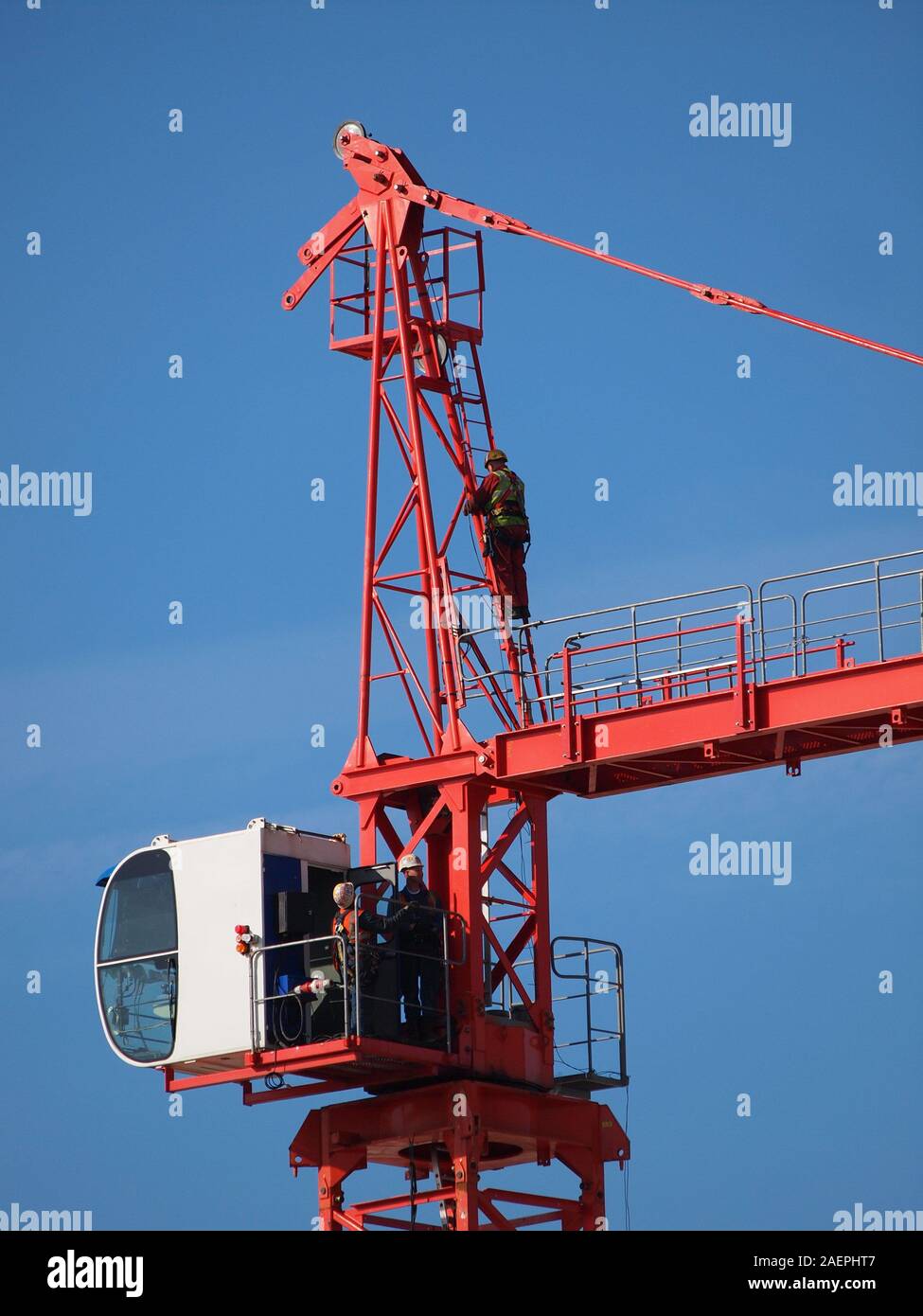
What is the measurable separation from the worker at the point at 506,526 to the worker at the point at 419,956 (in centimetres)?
584

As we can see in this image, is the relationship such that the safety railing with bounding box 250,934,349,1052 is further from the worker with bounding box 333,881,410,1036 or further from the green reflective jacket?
the green reflective jacket

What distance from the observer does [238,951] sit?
5022cm

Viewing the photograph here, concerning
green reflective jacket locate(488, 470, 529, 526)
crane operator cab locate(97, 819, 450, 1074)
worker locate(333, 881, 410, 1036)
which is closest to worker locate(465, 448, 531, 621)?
green reflective jacket locate(488, 470, 529, 526)

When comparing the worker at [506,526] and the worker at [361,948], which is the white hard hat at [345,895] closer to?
the worker at [361,948]

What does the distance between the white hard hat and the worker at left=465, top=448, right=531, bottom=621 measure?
7.37 meters

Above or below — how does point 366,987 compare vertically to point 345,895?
below

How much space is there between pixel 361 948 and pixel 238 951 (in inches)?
98.3

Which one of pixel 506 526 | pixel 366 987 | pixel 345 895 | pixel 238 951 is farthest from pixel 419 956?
pixel 506 526

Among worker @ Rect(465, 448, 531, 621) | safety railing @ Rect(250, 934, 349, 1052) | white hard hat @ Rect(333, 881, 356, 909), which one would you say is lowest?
safety railing @ Rect(250, 934, 349, 1052)

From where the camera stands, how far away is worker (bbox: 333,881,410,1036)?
159 ft

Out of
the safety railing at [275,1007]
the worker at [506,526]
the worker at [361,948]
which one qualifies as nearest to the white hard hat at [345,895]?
the worker at [361,948]

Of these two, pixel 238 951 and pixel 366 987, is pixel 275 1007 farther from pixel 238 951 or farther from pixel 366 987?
pixel 366 987
